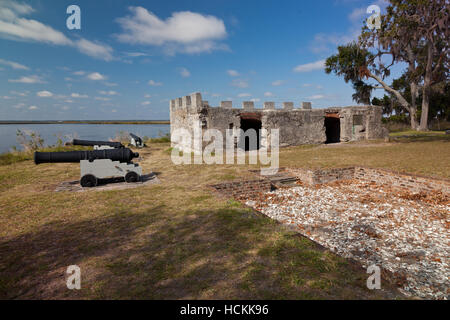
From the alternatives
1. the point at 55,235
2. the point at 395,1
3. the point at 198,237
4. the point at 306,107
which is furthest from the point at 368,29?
the point at 55,235

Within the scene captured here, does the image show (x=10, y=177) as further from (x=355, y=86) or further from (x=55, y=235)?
(x=355, y=86)

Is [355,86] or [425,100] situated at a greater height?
[355,86]

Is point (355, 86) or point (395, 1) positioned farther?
point (355, 86)

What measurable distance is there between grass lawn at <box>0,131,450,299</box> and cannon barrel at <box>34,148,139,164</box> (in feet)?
3.84

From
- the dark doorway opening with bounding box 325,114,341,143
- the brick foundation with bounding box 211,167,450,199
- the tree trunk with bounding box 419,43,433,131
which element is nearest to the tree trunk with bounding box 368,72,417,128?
the tree trunk with bounding box 419,43,433,131

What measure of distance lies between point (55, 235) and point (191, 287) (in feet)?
8.55

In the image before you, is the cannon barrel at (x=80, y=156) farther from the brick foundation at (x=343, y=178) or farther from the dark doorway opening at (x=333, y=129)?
the dark doorway opening at (x=333, y=129)

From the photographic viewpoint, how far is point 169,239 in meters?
3.51

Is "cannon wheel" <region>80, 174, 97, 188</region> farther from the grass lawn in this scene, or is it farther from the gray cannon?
the grass lawn

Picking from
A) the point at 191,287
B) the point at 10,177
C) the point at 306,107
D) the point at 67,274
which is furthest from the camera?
the point at 306,107

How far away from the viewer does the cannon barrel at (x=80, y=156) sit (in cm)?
623

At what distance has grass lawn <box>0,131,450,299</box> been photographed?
2.41 meters

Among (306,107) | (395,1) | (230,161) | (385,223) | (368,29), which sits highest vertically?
(395,1)
